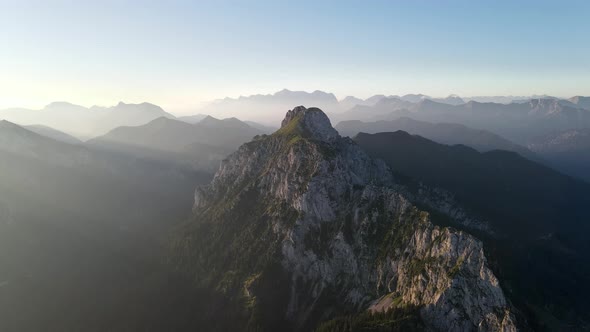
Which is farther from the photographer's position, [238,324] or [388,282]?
[238,324]

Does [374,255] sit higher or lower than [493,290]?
lower

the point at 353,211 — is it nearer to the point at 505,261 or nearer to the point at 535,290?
the point at 505,261

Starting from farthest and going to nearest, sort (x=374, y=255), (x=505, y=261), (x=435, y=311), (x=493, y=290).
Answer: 1. (x=505, y=261)
2. (x=374, y=255)
3. (x=435, y=311)
4. (x=493, y=290)

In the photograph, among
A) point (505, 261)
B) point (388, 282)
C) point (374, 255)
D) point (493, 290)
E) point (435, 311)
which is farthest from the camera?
point (505, 261)

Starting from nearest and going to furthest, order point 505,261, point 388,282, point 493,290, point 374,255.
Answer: point 493,290 < point 388,282 < point 374,255 < point 505,261

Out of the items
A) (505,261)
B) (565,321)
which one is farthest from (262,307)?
(565,321)

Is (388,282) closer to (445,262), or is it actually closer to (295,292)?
(445,262)

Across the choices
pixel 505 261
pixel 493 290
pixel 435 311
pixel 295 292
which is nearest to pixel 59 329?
pixel 295 292

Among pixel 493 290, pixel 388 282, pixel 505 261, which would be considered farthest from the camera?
pixel 505 261

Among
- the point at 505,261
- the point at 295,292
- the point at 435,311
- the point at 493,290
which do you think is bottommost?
the point at 295,292
